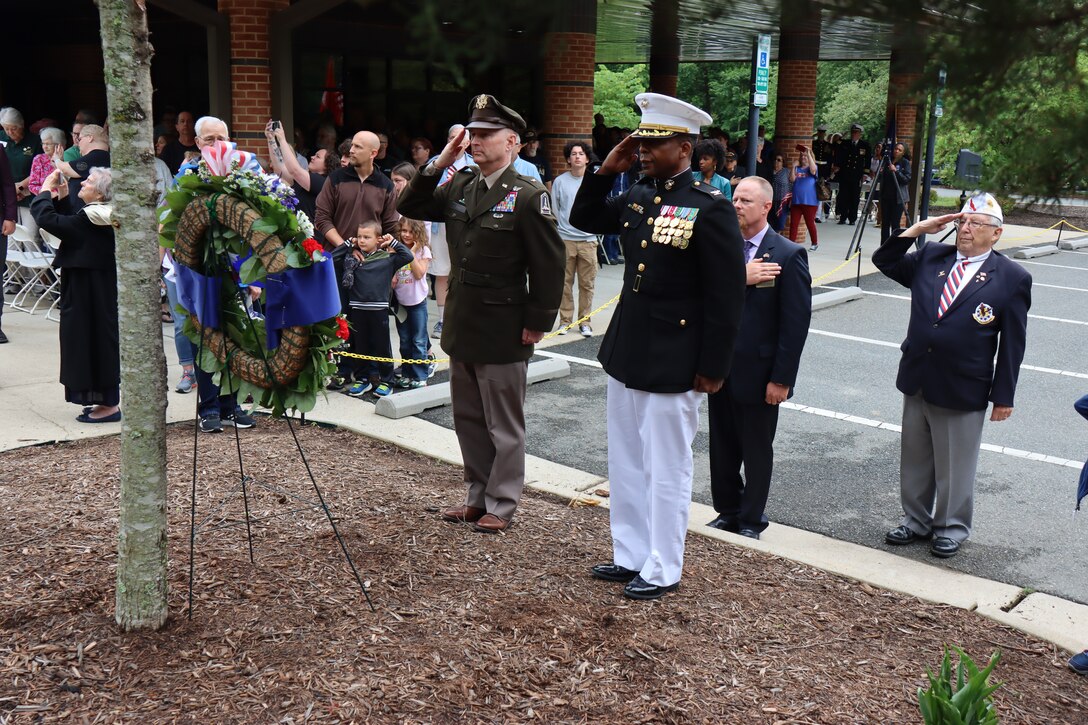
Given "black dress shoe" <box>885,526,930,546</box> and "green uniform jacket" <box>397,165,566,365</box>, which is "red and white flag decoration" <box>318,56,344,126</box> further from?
"black dress shoe" <box>885,526,930,546</box>

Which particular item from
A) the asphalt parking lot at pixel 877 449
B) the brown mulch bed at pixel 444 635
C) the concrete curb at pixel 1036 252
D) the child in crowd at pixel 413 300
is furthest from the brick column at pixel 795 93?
the brown mulch bed at pixel 444 635

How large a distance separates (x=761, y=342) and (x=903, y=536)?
1302 mm

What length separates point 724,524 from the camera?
5.55 metres

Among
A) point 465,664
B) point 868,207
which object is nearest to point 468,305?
point 465,664

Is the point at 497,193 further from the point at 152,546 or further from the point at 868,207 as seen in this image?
the point at 868,207

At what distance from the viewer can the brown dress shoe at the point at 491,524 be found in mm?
5020

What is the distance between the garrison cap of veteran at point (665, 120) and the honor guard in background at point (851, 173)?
18922 mm

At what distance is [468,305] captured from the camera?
512 centimetres

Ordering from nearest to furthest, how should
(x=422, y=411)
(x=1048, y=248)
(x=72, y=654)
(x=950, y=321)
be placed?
(x=72, y=654), (x=950, y=321), (x=422, y=411), (x=1048, y=248)

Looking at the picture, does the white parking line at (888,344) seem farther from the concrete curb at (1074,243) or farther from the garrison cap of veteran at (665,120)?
the concrete curb at (1074,243)

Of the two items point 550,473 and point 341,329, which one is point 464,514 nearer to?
point 550,473

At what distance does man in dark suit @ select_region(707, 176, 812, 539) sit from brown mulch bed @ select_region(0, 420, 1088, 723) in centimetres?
50

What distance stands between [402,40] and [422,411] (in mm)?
13994

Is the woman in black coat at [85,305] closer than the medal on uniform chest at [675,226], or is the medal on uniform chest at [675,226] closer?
the medal on uniform chest at [675,226]
